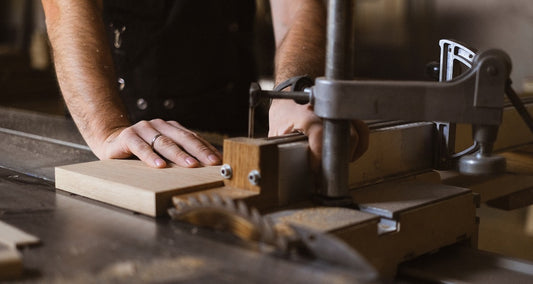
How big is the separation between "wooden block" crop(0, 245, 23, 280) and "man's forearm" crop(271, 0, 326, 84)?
0.90 m

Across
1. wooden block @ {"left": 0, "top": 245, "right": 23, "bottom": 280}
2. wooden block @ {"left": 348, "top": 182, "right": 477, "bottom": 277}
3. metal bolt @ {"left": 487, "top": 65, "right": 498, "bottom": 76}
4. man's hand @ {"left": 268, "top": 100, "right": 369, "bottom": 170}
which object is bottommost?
wooden block @ {"left": 348, "top": 182, "right": 477, "bottom": 277}

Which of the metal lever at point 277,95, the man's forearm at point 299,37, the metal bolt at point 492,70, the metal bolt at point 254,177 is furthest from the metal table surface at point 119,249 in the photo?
the man's forearm at point 299,37

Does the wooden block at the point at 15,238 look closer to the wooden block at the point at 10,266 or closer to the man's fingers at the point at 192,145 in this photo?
the wooden block at the point at 10,266

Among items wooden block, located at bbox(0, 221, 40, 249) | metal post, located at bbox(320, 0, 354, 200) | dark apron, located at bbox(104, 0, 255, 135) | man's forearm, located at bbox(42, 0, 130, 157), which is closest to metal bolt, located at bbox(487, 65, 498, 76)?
metal post, located at bbox(320, 0, 354, 200)

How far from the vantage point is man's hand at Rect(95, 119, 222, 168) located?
3.78ft

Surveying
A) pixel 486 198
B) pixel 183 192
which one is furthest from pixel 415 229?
pixel 486 198

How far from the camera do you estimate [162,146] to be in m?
1.18

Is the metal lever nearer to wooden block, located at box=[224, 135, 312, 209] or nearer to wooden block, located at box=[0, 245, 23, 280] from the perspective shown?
wooden block, located at box=[224, 135, 312, 209]

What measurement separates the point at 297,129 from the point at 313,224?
263 millimetres

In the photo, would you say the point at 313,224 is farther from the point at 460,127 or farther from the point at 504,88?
the point at 460,127

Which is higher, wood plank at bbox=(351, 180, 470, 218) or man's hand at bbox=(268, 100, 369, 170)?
man's hand at bbox=(268, 100, 369, 170)

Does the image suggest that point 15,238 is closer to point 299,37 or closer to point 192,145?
point 192,145

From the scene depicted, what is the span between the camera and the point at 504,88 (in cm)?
88

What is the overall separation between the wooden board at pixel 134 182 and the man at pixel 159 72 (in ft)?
0.14
